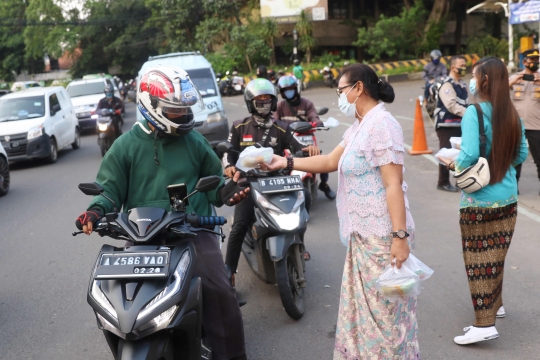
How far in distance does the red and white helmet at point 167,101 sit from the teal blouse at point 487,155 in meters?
1.77

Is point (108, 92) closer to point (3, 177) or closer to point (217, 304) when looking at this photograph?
point (3, 177)

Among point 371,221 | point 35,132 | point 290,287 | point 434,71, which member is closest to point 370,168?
point 371,221

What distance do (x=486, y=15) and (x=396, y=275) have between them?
38.7 metres

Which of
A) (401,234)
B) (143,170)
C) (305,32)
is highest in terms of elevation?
(305,32)

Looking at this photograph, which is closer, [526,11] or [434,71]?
[526,11]

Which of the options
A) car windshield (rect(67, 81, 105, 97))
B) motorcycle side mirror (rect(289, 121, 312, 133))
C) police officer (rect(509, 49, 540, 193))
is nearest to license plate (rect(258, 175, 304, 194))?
motorcycle side mirror (rect(289, 121, 312, 133))

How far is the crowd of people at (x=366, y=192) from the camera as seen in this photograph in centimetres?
339

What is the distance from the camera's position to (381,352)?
3.47 meters

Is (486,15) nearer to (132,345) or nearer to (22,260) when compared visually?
(22,260)

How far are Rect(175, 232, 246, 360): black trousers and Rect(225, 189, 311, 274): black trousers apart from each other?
161cm

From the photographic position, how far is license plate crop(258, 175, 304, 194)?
494cm

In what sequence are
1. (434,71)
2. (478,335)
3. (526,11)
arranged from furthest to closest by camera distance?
(434,71)
(526,11)
(478,335)

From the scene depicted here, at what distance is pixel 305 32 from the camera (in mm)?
37969

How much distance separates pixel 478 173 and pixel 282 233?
58.4 inches
